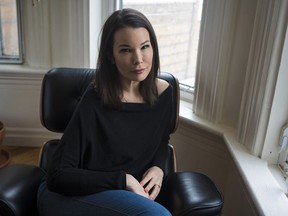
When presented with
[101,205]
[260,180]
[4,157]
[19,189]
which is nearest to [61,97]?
[19,189]

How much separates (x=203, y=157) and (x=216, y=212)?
2.09ft

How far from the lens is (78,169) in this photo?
1.10 m

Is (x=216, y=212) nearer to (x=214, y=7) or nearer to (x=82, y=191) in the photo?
(x=82, y=191)

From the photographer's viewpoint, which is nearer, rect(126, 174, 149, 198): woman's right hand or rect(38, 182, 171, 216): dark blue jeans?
rect(38, 182, 171, 216): dark blue jeans

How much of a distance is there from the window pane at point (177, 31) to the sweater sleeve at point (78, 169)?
877mm

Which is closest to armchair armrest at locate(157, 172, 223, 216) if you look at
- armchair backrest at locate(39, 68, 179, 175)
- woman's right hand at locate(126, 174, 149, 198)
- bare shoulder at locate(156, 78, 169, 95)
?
woman's right hand at locate(126, 174, 149, 198)

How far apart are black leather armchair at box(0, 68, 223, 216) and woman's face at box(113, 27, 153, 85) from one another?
1.11ft

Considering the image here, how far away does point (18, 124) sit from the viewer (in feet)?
7.90

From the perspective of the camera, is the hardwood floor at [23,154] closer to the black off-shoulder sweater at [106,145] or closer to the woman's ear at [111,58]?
the black off-shoulder sweater at [106,145]

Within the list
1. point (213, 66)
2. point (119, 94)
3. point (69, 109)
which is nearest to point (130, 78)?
point (119, 94)

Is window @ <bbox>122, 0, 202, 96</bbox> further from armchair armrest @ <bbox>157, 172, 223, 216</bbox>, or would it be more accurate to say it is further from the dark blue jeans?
the dark blue jeans

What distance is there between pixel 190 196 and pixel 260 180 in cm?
26

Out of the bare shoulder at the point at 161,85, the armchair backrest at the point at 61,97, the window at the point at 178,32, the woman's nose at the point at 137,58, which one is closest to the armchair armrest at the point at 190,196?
the armchair backrest at the point at 61,97

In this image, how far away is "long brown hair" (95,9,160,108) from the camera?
3.70ft
